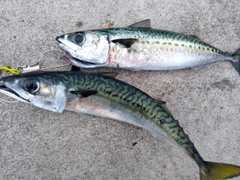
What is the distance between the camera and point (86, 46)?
2877 mm

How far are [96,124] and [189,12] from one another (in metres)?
1.44

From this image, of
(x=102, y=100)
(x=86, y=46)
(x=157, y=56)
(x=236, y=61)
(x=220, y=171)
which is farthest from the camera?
(x=236, y=61)

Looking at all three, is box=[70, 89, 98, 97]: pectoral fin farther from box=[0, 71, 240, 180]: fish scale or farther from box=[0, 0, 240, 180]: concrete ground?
box=[0, 0, 240, 180]: concrete ground

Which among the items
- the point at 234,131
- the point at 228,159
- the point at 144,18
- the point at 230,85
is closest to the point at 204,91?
the point at 230,85

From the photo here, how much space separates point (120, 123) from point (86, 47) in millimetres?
756

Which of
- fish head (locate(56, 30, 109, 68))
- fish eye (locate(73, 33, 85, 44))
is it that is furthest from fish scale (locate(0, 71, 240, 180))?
fish eye (locate(73, 33, 85, 44))

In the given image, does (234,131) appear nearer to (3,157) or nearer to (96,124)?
(96,124)

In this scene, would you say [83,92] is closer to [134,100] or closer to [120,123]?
[134,100]

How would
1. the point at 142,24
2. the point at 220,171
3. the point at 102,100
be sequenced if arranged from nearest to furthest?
the point at 220,171 < the point at 102,100 < the point at 142,24

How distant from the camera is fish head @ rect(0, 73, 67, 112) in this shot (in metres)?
2.65

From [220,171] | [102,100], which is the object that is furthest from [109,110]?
[220,171]

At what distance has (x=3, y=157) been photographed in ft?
9.77

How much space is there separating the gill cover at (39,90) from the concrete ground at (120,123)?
36 centimetres

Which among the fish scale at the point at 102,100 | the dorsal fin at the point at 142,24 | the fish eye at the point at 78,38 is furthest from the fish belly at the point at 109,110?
the dorsal fin at the point at 142,24
